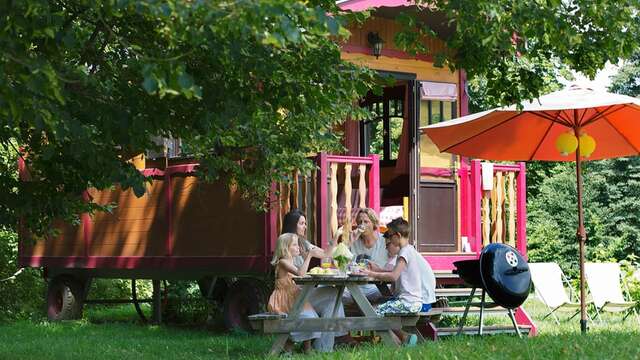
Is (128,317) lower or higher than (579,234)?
lower

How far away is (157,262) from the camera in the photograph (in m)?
12.6

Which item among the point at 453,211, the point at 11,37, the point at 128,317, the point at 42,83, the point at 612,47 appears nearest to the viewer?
the point at 42,83

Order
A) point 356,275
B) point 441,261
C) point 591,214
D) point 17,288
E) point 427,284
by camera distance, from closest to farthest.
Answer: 1. point 356,275
2. point 427,284
3. point 441,261
4. point 17,288
5. point 591,214

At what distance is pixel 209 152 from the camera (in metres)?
9.12

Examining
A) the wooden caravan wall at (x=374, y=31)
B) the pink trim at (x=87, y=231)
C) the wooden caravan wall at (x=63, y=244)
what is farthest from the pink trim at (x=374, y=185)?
the wooden caravan wall at (x=63, y=244)

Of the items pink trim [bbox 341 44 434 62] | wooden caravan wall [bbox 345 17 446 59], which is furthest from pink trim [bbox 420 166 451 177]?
wooden caravan wall [bbox 345 17 446 59]

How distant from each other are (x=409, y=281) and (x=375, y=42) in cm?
371

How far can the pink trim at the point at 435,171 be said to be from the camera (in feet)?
41.9

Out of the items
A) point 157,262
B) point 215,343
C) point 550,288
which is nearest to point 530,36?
point 215,343

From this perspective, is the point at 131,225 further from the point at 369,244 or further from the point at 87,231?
the point at 369,244

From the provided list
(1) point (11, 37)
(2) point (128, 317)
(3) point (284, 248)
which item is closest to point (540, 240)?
(2) point (128, 317)

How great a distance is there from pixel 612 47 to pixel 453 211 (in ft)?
18.2

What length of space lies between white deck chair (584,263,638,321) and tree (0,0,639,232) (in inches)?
227

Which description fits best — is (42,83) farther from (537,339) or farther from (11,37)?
(537,339)
